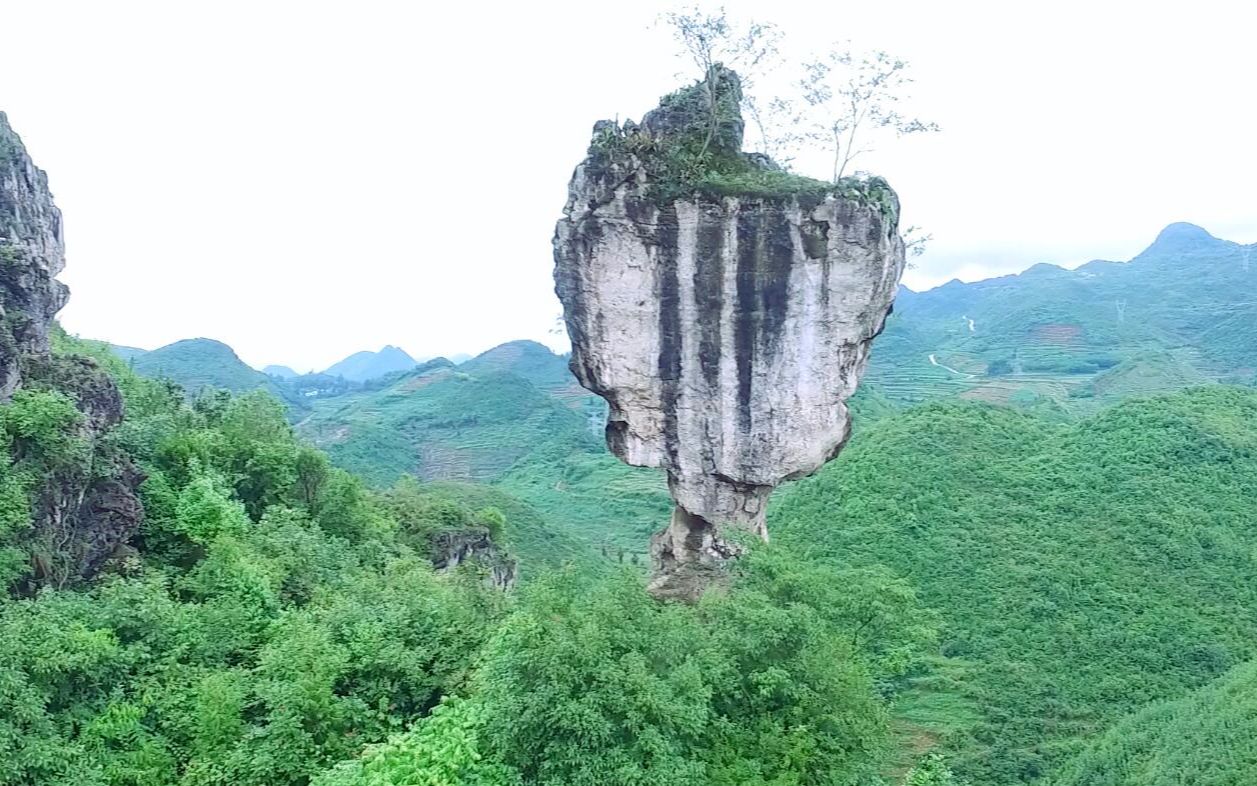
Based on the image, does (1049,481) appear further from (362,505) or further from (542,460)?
(542,460)

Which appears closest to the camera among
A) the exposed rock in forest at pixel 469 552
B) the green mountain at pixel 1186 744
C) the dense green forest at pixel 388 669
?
the dense green forest at pixel 388 669

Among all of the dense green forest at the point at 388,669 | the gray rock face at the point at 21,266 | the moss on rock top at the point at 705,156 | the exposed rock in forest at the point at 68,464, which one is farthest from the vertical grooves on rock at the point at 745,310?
the gray rock face at the point at 21,266

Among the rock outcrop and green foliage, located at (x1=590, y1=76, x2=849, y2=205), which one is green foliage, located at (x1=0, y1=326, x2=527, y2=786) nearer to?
the rock outcrop

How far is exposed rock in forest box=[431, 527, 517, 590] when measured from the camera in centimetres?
2212

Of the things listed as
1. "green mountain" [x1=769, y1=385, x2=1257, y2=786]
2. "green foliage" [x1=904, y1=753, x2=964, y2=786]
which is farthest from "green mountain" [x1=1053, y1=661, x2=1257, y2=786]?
"green foliage" [x1=904, y1=753, x2=964, y2=786]

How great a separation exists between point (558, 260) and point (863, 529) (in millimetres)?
21531

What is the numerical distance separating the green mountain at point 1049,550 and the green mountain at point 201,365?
7176cm

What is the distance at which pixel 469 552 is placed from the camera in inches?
915

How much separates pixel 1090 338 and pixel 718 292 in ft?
292

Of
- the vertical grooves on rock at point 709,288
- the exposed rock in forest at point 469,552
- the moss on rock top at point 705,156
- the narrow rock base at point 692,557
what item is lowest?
the exposed rock in forest at point 469,552

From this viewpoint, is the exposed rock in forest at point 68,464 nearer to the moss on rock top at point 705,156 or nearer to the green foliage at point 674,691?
the green foliage at point 674,691

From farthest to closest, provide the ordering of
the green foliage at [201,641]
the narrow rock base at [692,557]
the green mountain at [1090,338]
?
Answer: the green mountain at [1090,338] → the narrow rock base at [692,557] → the green foliage at [201,641]

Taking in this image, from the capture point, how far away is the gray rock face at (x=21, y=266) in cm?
1259

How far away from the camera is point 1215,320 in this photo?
290 ft
